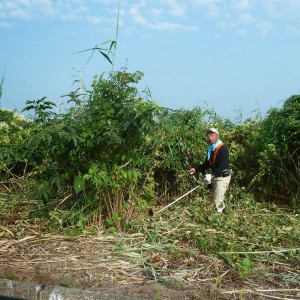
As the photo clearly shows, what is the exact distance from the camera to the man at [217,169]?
25.0 ft

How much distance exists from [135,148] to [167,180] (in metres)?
2.48

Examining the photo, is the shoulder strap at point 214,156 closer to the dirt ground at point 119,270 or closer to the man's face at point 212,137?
the man's face at point 212,137

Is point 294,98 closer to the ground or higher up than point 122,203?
higher up

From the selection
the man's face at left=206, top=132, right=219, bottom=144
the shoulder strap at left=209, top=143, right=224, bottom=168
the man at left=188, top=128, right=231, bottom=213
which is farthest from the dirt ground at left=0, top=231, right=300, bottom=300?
the man's face at left=206, top=132, right=219, bottom=144

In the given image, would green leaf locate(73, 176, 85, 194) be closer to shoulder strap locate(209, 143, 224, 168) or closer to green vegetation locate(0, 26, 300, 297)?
green vegetation locate(0, 26, 300, 297)

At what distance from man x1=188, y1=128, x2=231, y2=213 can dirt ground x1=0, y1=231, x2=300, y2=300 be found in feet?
6.64

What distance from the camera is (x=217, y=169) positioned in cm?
762

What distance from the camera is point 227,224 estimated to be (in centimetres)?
664

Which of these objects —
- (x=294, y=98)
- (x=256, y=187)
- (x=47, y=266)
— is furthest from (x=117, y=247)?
(x=294, y=98)

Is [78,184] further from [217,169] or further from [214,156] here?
[214,156]

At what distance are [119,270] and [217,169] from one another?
2.94 meters

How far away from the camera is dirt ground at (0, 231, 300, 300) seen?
15.5 ft

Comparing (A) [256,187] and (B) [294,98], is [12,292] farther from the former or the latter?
(B) [294,98]

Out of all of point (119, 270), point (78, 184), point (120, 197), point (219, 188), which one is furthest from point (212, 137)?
point (119, 270)
